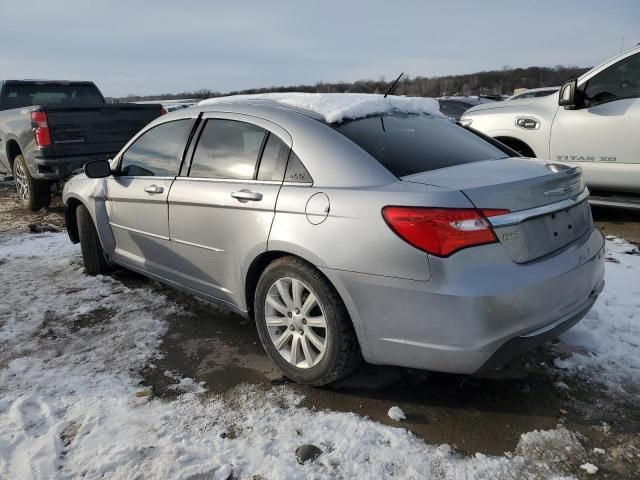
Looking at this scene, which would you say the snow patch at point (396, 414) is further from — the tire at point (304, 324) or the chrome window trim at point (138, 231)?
the chrome window trim at point (138, 231)

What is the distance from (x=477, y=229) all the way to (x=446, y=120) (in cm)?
158

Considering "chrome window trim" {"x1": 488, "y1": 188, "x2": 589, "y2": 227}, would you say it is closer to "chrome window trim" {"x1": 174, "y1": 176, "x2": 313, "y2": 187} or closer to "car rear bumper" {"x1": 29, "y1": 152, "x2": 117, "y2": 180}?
"chrome window trim" {"x1": 174, "y1": 176, "x2": 313, "y2": 187}

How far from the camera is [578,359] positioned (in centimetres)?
307

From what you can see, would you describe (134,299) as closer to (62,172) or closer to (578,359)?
(578,359)

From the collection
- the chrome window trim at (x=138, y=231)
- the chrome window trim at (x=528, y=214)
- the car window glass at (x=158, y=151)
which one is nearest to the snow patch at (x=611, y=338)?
the chrome window trim at (x=528, y=214)

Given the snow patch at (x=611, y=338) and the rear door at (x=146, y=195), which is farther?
the rear door at (x=146, y=195)

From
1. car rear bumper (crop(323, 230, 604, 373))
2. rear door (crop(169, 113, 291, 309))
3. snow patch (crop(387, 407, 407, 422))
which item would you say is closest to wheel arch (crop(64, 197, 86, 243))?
rear door (crop(169, 113, 291, 309))

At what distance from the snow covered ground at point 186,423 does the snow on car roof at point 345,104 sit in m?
1.61

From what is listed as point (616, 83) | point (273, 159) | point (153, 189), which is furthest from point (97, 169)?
point (616, 83)

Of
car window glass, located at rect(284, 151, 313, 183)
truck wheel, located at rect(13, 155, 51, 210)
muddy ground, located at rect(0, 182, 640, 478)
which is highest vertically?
car window glass, located at rect(284, 151, 313, 183)

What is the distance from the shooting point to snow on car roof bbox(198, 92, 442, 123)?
9.99ft

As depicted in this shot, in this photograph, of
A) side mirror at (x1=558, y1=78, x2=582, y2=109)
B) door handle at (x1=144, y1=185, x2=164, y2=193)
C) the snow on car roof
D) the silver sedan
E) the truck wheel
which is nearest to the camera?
the silver sedan

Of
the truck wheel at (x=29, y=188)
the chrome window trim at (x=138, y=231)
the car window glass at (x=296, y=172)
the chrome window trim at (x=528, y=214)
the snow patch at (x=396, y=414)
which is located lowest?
the snow patch at (x=396, y=414)

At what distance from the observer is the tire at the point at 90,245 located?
15.6 feet
